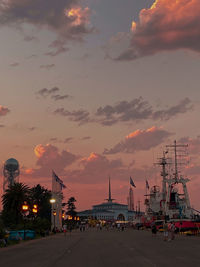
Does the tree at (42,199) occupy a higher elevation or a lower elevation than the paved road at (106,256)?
higher

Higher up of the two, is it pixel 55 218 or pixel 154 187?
pixel 154 187

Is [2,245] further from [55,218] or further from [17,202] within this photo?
[55,218]

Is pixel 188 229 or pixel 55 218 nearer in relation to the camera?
pixel 188 229


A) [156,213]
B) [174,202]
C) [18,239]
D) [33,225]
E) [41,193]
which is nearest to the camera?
[18,239]

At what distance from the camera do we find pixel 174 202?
8219cm

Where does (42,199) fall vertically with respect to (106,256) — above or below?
above

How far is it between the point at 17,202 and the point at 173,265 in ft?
198

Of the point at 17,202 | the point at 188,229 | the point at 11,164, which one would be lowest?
the point at 188,229

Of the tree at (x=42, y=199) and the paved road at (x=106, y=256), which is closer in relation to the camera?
the paved road at (x=106, y=256)

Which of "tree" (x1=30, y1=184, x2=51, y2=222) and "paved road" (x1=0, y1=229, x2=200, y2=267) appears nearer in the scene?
"paved road" (x1=0, y1=229, x2=200, y2=267)

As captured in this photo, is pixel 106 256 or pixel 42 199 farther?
pixel 42 199

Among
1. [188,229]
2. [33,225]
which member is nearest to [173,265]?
[188,229]

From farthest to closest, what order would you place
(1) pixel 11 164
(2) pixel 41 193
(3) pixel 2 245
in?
(1) pixel 11 164
(2) pixel 41 193
(3) pixel 2 245

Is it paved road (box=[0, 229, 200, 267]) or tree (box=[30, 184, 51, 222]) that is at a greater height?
tree (box=[30, 184, 51, 222])
